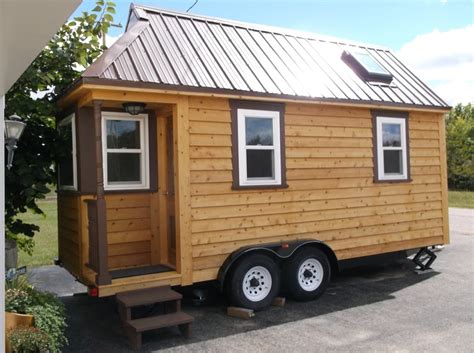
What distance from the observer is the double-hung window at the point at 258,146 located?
20.5ft

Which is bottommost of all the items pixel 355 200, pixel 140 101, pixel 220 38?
pixel 355 200

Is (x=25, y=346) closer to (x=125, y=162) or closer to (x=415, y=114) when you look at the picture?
(x=125, y=162)

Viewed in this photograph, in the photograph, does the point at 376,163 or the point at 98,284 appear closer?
the point at 98,284

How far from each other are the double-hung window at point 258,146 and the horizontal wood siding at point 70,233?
227 cm

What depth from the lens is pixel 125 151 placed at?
6.37m

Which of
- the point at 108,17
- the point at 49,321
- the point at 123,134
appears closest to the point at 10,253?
the point at 123,134

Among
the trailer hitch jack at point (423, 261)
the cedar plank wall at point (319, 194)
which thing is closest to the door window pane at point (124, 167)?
the cedar plank wall at point (319, 194)

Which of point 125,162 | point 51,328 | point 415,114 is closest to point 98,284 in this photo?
point 51,328

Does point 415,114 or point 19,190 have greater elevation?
point 415,114

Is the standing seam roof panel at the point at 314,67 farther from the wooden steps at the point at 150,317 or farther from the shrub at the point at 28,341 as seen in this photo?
the shrub at the point at 28,341

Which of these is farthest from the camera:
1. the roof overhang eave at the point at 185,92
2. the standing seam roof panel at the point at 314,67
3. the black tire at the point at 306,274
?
the standing seam roof panel at the point at 314,67

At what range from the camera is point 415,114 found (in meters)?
8.03

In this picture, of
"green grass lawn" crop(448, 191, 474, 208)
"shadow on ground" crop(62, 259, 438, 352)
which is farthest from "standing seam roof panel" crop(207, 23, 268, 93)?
"green grass lawn" crop(448, 191, 474, 208)

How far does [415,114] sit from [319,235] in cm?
292
